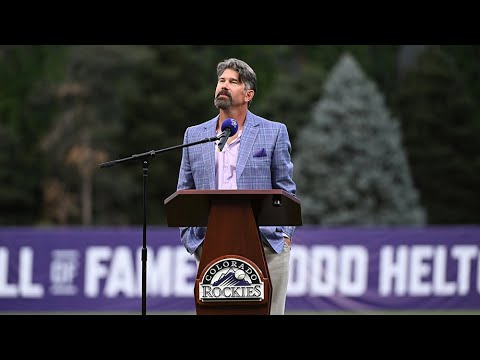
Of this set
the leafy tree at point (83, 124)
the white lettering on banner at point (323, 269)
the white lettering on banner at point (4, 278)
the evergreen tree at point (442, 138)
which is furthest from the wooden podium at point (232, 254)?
the leafy tree at point (83, 124)

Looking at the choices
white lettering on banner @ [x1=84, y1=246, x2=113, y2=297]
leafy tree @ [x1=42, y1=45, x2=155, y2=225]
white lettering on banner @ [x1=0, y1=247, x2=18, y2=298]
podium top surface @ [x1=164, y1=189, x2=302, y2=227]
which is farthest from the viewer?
leafy tree @ [x1=42, y1=45, x2=155, y2=225]

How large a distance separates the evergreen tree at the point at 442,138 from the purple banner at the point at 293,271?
1503 inches

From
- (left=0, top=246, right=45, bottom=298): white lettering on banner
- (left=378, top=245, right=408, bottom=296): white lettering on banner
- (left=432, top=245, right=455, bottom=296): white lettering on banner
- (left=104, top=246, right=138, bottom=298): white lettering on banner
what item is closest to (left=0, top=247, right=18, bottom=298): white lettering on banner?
(left=0, top=246, right=45, bottom=298): white lettering on banner

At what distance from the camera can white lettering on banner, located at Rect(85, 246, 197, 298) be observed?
57.1ft

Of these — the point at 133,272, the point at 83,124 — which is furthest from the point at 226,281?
the point at 83,124

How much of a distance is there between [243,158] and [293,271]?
1022 centimetres

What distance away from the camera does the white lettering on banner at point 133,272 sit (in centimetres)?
1739

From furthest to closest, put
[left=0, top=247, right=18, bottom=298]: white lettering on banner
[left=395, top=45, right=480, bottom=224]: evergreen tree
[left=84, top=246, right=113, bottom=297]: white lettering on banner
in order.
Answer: [left=395, top=45, right=480, bottom=224]: evergreen tree
[left=84, top=246, right=113, bottom=297]: white lettering on banner
[left=0, top=247, right=18, bottom=298]: white lettering on banner

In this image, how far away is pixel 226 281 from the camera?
22.7 ft

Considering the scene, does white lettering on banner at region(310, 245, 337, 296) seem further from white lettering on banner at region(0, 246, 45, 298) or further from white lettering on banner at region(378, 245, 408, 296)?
white lettering on banner at region(0, 246, 45, 298)

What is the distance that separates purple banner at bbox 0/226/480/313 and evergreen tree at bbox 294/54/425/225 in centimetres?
2455

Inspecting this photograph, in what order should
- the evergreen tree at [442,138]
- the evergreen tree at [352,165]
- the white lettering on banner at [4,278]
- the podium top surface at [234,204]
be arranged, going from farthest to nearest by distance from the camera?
the evergreen tree at [442,138]
the evergreen tree at [352,165]
the white lettering on banner at [4,278]
the podium top surface at [234,204]

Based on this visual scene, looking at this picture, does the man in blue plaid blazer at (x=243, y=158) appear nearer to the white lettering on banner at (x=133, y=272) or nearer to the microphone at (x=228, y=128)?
the microphone at (x=228, y=128)

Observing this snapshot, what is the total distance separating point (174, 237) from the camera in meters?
17.6
